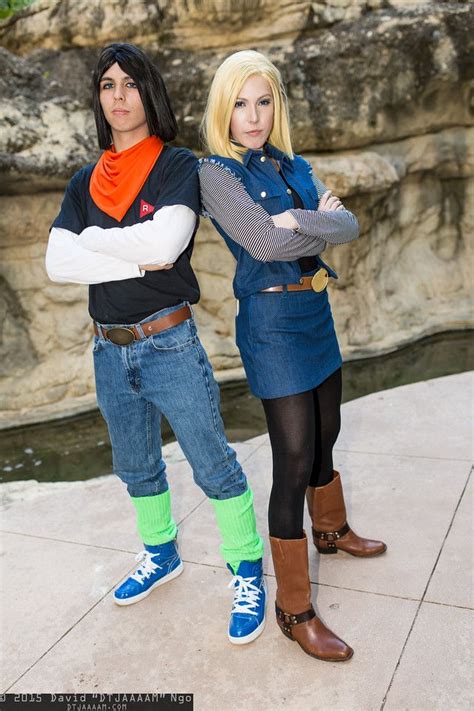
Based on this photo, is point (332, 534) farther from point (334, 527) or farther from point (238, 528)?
point (238, 528)

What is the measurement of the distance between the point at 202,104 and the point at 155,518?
5.11 m

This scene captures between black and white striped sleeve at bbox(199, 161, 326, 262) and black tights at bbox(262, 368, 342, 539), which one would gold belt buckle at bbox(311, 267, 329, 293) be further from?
black tights at bbox(262, 368, 342, 539)

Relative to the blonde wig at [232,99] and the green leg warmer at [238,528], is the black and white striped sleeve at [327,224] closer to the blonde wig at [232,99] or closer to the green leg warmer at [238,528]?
the blonde wig at [232,99]

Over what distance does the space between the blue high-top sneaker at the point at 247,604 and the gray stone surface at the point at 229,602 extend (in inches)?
1.5

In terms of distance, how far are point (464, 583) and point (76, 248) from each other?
1.65 m

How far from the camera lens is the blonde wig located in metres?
1.99

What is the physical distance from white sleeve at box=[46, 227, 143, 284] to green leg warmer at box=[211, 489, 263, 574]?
76 cm

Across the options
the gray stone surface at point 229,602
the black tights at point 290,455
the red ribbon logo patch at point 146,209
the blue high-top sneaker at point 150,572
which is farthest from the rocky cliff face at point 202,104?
the black tights at point 290,455

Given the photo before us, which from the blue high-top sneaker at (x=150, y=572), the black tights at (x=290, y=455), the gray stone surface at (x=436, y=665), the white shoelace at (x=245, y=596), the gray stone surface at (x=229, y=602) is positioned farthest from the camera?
the blue high-top sneaker at (x=150, y=572)

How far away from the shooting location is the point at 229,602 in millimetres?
2383

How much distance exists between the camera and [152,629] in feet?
7.44

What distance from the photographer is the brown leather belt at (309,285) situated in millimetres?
2057

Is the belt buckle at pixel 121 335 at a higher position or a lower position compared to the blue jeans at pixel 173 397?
higher

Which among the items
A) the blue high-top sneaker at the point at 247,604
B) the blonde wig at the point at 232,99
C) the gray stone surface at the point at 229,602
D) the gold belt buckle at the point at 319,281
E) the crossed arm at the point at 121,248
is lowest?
the gray stone surface at the point at 229,602
